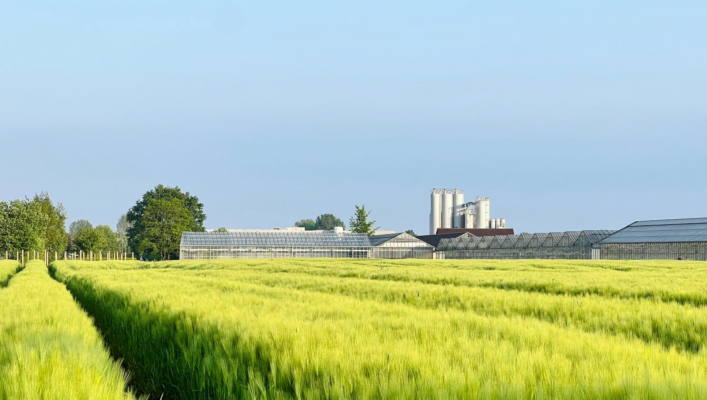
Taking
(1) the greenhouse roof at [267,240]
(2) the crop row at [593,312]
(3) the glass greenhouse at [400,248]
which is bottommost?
(3) the glass greenhouse at [400,248]

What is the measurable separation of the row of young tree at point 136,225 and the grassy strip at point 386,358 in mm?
80385

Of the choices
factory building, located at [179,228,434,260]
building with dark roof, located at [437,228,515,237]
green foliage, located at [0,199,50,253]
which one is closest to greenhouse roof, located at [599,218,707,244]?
factory building, located at [179,228,434,260]

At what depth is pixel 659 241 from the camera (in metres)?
67.1

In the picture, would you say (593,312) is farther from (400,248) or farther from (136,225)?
(136,225)

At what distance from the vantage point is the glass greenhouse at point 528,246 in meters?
75.9

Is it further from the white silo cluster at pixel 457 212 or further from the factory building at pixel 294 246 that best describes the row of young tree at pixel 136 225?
the white silo cluster at pixel 457 212

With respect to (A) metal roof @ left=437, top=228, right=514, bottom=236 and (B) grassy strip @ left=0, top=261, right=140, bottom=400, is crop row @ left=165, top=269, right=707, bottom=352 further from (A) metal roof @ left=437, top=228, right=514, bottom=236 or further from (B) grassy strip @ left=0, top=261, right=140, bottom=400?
(A) metal roof @ left=437, top=228, right=514, bottom=236

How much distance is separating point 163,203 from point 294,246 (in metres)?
27.3

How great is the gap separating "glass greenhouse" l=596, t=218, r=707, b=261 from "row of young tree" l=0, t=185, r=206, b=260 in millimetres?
68989

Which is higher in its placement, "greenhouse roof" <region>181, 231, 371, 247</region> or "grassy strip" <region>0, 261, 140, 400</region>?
"grassy strip" <region>0, 261, 140, 400</region>

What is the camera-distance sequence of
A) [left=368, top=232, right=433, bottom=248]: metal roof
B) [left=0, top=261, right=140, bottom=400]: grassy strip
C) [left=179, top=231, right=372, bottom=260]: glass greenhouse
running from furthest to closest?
[left=368, top=232, right=433, bottom=248]: metal roof, [left=179, top=231, right=372, bottom=260]: glass greenhouse, [left=0, top=261, right=140, bottom=400]: grassy strip

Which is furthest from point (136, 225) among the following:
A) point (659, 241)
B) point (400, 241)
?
point (659, 241)

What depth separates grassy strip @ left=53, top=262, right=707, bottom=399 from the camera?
3479 mm

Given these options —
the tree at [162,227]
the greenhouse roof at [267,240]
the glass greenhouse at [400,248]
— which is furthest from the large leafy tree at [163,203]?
the glass greenhouse at [400,248]
